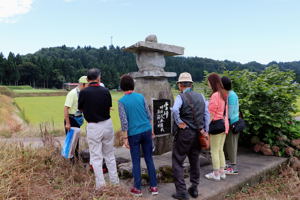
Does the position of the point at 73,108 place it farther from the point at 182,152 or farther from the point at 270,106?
the point at 270,106

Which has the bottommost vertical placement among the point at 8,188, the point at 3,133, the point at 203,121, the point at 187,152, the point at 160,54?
the point at 3,133

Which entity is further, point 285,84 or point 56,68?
point 56,68

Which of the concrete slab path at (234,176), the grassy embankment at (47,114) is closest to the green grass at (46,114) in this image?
the grassy embankment at (47,114)

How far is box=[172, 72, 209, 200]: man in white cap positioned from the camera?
3.08m

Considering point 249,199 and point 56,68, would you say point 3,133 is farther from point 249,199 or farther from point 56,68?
point 56,68

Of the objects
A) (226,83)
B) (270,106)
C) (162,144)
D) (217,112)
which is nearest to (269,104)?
(270,106)

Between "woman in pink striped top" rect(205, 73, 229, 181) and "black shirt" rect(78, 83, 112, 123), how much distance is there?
1.64 m

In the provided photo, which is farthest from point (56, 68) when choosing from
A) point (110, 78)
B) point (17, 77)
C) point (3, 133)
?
point (3, 133)

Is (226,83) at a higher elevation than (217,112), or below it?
higher

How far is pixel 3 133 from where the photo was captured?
940cm

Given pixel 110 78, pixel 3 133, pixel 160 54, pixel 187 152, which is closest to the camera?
pixel 187 152

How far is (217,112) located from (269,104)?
8.84 feet

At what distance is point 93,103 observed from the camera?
10.1ft

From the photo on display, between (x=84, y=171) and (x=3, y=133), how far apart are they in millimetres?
7376
